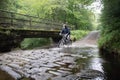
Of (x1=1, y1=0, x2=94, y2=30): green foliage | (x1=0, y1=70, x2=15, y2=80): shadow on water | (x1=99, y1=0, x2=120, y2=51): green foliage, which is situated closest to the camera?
(x1=0, y1=70, x2=15, y2=80): shadow on water

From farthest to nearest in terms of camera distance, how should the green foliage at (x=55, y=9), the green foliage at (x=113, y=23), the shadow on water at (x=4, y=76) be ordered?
the green foliage at (x=55, y=9) < the green foliage at (x=113, y=23) < the shadow on water at (x=4, y=76)

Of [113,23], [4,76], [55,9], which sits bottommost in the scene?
[4,76]

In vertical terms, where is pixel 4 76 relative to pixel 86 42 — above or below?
above

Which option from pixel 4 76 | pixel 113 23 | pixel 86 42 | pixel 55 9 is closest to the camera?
pixel 4 76

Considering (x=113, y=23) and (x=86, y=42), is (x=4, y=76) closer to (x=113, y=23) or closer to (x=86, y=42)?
(x=113, y=23)

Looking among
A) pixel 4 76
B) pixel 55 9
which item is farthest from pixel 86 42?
pixel 4 76

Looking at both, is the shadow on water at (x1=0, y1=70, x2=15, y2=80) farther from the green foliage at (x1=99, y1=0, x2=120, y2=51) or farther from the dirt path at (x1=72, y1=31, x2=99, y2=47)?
the dirt path at (x1=72, y1=31, x2=99, y2=47)

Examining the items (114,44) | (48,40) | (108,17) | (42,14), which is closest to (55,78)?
(114,44)

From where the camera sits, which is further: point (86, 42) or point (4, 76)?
point (86, 42)

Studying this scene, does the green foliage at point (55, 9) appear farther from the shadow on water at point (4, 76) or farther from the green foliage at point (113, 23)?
the shadow on water at point (4, 76)

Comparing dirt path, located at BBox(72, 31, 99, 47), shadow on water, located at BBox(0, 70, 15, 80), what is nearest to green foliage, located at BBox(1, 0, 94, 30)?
dirt path, located at BBox(72, 31, 99, 47)

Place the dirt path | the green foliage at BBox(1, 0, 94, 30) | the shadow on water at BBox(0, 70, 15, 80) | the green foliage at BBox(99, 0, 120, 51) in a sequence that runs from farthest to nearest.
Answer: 1. the green foliage at BBox(1, 0, 94, 30)
2. the dirt path
3. the green foliage at BBox(99, 0, 120, 51)
4. the shadow on water at BBox(0, 70, 15, 80)

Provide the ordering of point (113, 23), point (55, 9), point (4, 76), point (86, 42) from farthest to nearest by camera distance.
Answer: point (55, 9) → point (86, 42) → point (113, 23) → point (4, 76)

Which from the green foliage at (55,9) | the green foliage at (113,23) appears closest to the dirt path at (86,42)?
the green foliage at (55,9)
